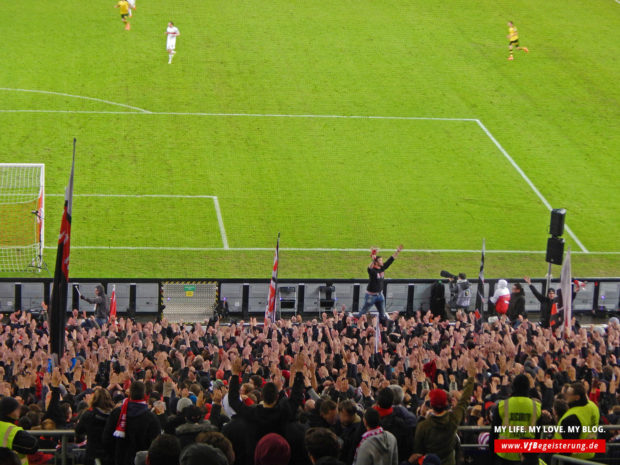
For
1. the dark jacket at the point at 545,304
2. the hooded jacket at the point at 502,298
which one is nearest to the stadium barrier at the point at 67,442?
the dark jacket at the point at 545,304

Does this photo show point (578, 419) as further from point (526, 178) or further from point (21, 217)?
point (526, 178)

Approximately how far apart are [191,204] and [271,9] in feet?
54.8

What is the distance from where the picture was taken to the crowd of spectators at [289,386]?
326 inches

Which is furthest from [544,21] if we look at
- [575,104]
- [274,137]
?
[274,137]

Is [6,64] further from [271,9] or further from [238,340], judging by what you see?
[238,340]

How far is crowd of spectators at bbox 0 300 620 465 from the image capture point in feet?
27.1

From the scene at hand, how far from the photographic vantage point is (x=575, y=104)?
3681 centimetres

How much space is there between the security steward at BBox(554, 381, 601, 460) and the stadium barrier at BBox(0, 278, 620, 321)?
1209cm

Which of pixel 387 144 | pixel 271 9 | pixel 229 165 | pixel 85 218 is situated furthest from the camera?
pixel 271 9

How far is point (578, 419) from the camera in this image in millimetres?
9438

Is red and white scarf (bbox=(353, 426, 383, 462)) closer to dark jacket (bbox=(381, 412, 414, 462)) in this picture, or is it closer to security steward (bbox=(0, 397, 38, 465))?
dark jacket (bbox=(381, 412, 414, 462))

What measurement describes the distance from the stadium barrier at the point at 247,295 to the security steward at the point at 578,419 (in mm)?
12094

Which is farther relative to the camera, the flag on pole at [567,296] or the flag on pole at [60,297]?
the flag on pole at [567,296]

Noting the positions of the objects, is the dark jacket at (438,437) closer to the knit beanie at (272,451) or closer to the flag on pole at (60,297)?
the knit beanie at (272,451)
